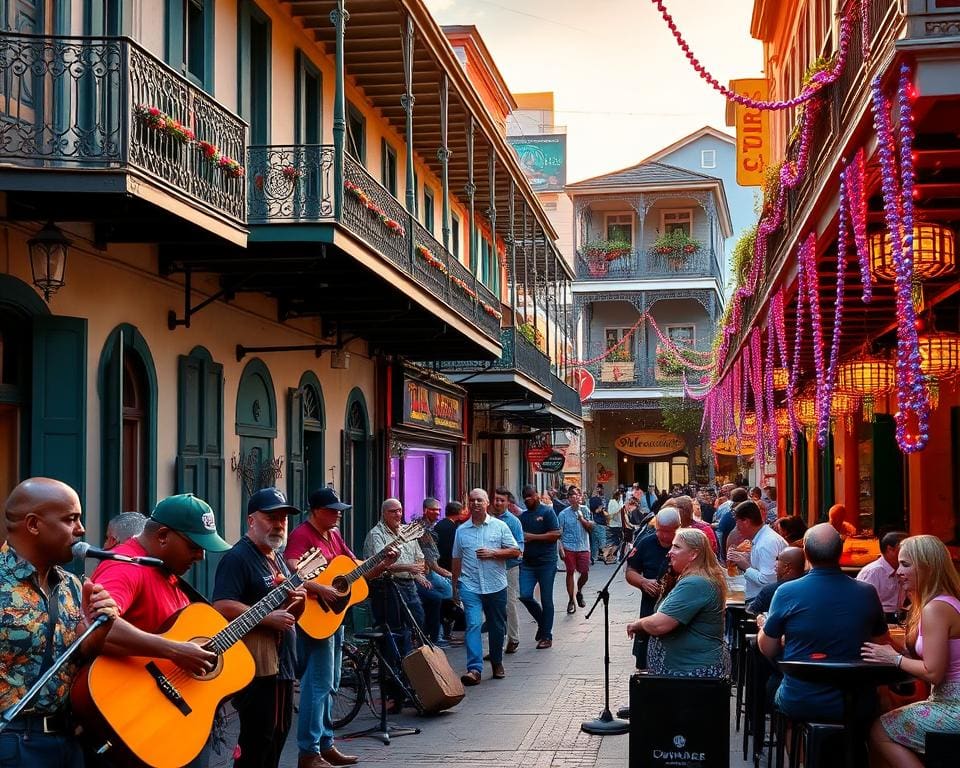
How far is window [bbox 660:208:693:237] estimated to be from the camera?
50938 millimetres

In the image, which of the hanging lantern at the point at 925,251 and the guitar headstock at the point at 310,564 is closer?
the guitar headstock at the point at 310,564

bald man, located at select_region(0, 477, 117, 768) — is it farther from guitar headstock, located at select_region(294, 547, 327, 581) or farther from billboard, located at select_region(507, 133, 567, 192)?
billboard, located at select_region(507, 133, 567, 192)

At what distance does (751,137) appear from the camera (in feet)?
85.6

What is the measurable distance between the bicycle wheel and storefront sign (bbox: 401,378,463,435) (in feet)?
33.2

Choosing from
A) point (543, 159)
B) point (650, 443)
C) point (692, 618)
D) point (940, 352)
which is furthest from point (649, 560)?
point (543, 159)

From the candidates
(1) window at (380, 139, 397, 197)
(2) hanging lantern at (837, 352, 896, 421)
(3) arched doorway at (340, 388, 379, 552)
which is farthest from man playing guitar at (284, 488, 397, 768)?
(1) window at (380, 139, 397, 197)

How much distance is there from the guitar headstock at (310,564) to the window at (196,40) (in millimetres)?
5844

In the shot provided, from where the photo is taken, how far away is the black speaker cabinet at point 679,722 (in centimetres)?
774

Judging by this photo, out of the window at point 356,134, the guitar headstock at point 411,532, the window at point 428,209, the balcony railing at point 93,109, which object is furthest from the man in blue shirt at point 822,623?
the window at point 428,209

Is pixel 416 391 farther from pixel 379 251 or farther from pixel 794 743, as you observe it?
pixel 794 743

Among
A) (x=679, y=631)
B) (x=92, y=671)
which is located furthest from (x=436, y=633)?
(x=92, y=671)

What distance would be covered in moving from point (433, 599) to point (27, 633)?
10.2m

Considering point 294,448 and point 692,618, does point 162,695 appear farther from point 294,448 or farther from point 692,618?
point 294,448

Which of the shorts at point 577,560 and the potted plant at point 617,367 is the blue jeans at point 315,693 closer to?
the shorts at point 577,560
